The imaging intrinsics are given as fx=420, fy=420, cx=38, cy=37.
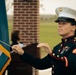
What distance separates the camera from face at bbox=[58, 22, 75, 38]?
4855mm

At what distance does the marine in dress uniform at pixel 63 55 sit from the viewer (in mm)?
4672

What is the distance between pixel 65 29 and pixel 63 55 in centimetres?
31

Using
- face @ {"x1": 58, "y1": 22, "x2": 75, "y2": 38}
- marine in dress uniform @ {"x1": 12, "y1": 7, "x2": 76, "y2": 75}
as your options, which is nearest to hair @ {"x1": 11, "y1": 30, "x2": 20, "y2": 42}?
marine in dress uniform @ {"x1": 12, "y1": 7, "x2": 76, "y2": 75}

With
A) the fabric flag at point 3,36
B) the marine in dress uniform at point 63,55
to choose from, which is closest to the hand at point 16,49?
the marine in dress uniform at point 63,55

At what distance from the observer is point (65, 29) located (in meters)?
4.89

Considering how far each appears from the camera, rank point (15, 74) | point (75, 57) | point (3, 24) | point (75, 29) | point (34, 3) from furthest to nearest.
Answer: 1. point (34, 3)
2. point (15, 74)
3. point (75, 29)
4. point (75, 57)
5. point (3, 24)

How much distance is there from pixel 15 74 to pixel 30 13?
2304 millimetres

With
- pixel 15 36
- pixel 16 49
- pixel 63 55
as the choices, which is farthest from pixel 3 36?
pixel 15 36

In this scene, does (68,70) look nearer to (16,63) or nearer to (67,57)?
(67,57)

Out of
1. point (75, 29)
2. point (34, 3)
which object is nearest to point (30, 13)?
point (34, 3)

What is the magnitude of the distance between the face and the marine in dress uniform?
0.03 metres

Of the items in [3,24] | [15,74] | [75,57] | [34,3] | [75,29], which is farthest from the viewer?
[34,3]

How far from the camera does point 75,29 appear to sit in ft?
16.5

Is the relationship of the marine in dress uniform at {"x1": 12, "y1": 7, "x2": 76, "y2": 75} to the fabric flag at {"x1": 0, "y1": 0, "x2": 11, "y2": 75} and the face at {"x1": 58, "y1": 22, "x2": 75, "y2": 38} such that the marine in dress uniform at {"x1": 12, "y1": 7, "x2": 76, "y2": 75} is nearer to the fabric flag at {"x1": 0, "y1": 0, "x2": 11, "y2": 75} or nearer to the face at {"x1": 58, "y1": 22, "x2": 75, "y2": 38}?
the face at {"x1": 58, "y1": 22, "x2": 75, "y2": 38}
